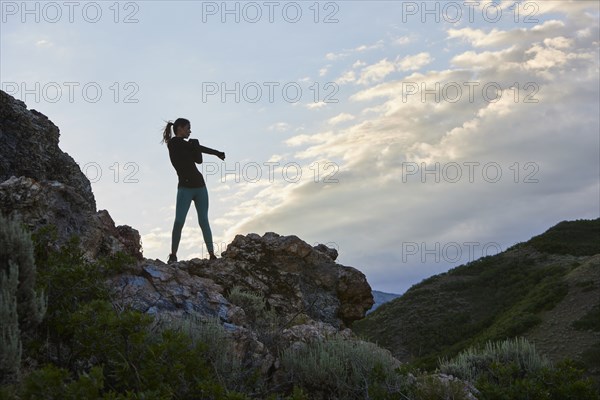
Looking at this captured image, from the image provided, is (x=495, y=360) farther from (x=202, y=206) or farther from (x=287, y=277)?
(x=202, y=206)

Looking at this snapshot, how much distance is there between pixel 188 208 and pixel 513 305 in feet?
116

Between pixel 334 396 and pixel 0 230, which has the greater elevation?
pixel 0 230

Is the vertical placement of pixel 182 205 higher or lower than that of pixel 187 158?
lower

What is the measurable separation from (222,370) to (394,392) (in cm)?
222

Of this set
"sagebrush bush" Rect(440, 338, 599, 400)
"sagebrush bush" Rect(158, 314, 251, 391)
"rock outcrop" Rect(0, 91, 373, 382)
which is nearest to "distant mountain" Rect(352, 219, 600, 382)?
"sagebrush bush" Rect(440, 338, 599, 400)

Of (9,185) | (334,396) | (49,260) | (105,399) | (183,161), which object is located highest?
(183,161)

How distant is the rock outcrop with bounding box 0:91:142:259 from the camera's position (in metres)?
9.30

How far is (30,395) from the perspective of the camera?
555 cm

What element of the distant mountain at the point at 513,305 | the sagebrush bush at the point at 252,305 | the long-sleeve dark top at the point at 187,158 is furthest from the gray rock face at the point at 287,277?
the distant mountain at the point at 513,305

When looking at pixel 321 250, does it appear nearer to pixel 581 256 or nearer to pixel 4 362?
pixel 4 362

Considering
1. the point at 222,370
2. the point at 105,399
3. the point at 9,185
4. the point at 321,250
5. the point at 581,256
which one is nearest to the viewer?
the point at 105,399

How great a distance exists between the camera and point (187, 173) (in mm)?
12562

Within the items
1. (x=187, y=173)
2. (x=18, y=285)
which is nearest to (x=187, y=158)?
(x=187, y=173)

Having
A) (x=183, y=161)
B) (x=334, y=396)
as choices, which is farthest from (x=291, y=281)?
(x=334, y=396)
